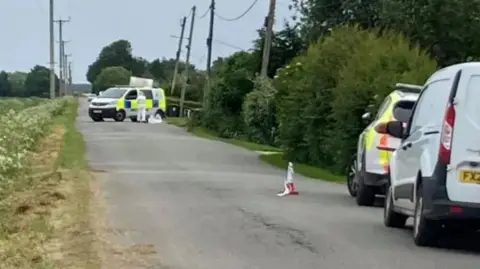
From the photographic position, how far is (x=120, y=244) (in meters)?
11.9

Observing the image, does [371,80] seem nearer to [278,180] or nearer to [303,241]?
[278,180]

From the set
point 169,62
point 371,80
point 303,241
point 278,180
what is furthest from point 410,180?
point 169,62

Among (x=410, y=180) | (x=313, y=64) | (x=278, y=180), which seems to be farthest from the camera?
(x=313, y=64)

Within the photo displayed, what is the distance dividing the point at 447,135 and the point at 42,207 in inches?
248

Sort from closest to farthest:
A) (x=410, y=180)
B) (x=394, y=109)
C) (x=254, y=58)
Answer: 1. (x=410, y=180)
2. (x=394, y=109)
3. (x=254, y=58)

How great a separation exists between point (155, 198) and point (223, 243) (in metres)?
5.67

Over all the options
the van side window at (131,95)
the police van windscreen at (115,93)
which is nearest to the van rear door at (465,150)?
the police van windscreen at (115,93)

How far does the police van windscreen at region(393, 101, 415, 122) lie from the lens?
16684 millimetres

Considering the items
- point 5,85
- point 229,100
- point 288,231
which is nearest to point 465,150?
point 288,231

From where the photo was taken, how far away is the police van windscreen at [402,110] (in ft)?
54.7

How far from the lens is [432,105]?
12.5 m

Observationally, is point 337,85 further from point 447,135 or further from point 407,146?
point 447,135

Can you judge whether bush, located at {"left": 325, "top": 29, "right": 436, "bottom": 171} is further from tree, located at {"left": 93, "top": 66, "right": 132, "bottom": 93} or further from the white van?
tree, located at {"left": 93, "top": 66, "right": 132, "bottom": 93}

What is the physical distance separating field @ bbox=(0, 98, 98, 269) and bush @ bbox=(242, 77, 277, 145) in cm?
1505
